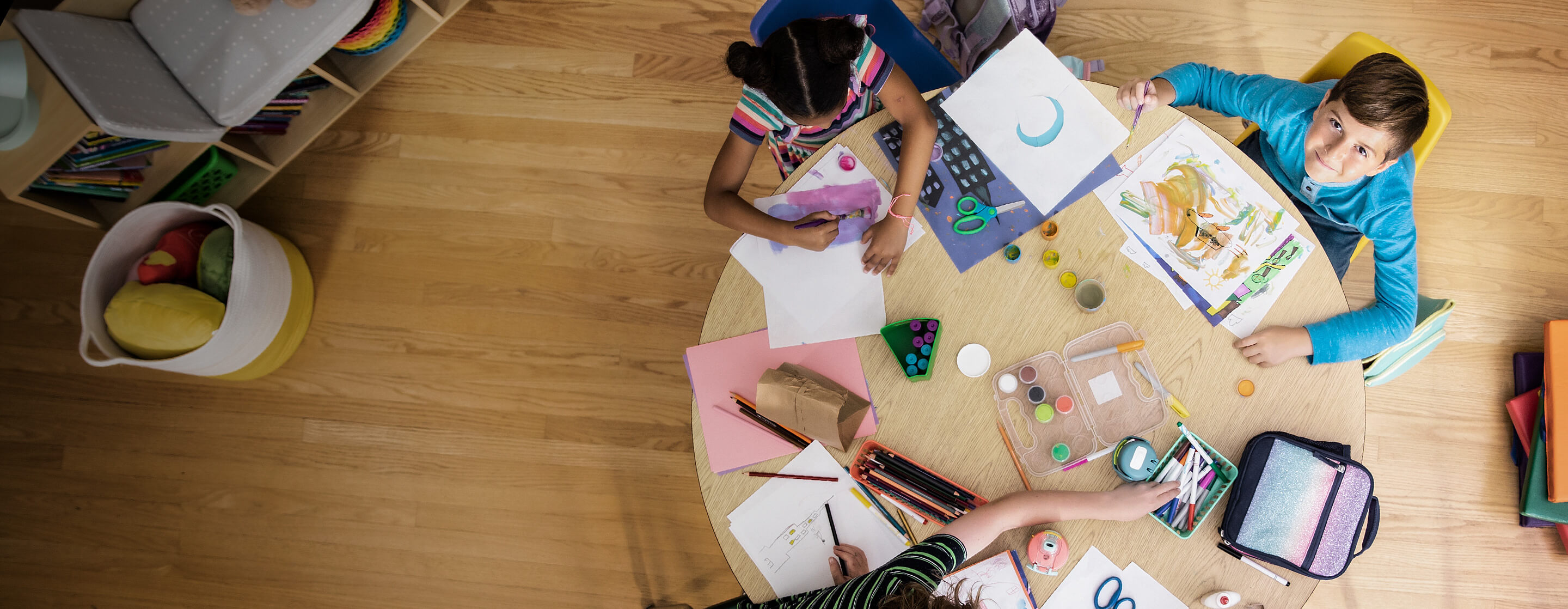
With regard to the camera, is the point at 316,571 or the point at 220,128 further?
the point at 316,571

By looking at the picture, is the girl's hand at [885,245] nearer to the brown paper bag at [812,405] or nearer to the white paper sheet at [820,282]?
the white paper sheet at [820,282]

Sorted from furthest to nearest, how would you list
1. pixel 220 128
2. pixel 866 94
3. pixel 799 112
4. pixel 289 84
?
pixel 289 84 → pixel 220 128 → pixel 866 94 → pixel 799 112

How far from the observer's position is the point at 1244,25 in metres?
2.07

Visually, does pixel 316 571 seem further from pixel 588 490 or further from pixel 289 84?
pixel 289 84

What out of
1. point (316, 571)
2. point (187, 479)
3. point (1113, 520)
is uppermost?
point (1113, 520)

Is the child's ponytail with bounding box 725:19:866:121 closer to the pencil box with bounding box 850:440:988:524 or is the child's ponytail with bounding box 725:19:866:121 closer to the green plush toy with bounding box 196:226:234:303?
the pencil box with bounding box 850:440:988:524

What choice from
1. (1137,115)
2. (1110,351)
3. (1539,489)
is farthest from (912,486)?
(1539,489)

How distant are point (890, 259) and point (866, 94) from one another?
13.8 inches

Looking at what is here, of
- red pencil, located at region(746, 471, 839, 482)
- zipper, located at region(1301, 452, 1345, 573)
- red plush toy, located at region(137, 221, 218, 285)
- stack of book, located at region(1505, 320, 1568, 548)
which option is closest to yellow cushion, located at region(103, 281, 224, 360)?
red plush toy, located at region(137, 221, 218, 285)

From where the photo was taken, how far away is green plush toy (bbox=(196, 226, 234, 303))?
1.85 meters

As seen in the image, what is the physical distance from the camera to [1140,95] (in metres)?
1.34

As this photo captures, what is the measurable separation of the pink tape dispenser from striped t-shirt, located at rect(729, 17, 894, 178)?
801 mm

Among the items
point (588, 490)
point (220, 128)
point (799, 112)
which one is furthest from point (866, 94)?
point (220, 128)

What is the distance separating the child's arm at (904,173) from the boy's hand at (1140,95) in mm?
348
